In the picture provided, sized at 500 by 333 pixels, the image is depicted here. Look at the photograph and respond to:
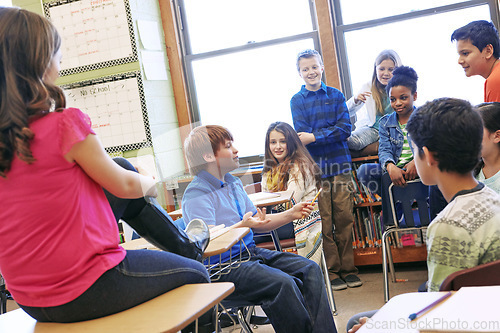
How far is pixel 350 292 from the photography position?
3234mm

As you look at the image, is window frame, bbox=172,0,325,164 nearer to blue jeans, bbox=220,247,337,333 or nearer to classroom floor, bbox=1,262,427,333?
classroom floor, bbox=1,262,427,333

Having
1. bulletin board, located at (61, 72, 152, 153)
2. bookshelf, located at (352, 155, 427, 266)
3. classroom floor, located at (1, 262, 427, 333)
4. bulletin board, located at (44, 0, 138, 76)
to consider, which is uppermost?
bulletin board, located at (44, 0, 138, 76)

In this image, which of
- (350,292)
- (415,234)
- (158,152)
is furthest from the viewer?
(158,152)

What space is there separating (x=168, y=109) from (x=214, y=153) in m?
2.06

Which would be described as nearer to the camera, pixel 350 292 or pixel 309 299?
pixel 309 299

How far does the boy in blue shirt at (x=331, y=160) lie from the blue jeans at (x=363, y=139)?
56 mm

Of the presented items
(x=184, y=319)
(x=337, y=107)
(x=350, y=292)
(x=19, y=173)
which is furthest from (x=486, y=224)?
(x=337, y=107)

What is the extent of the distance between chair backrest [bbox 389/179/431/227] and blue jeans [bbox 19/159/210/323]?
1.65m

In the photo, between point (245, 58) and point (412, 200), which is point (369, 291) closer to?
point (412, 200)

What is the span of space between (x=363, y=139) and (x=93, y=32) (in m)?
2.35

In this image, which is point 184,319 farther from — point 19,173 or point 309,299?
point 309,299

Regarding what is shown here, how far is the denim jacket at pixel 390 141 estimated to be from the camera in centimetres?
306

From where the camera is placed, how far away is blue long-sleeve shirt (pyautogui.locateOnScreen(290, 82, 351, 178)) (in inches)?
136

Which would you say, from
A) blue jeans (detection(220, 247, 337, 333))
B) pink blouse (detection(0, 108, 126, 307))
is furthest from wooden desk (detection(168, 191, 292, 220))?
pink blouse (detection(0, 108, 126, 307))
